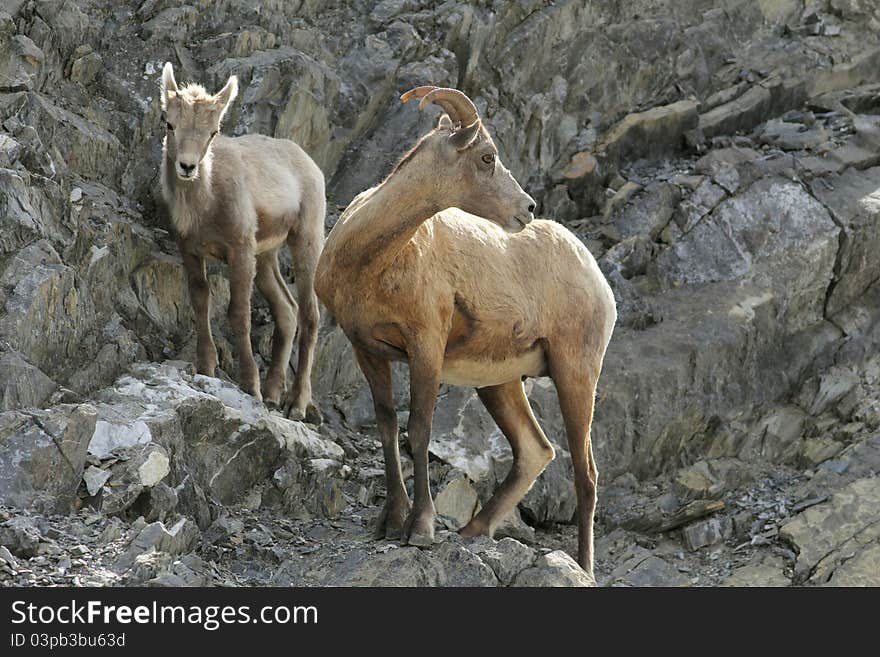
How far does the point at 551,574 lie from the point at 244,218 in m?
5.33

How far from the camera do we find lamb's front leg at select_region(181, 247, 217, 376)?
12609 millimetres

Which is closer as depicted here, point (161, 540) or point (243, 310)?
point (161, 540)

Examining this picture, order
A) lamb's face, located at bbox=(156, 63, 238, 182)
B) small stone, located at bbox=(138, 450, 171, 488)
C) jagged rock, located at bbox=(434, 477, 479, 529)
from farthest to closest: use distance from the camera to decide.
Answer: jagged rock, located at bbox=(434, 477, 479, 529)
lamb's face, located at bbox=(156, 63, 238, 182)
small stone, located at bbox=(138, 450, 171, 488)

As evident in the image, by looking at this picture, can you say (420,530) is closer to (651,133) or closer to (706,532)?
(706,532)

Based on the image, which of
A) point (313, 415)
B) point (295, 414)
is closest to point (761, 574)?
point (313, 415)

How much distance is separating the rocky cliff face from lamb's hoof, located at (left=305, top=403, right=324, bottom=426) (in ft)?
1.22

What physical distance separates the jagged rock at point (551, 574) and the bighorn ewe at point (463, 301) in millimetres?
753

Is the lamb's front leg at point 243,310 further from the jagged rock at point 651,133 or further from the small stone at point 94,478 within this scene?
the jagged rock at point 651,133

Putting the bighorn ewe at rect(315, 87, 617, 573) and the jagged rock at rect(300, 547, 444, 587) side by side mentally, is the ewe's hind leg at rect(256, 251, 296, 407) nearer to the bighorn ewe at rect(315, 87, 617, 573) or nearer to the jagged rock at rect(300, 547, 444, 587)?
the bighorn ewe at rect(315, 87, 617, 573)

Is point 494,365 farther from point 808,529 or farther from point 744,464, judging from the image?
point 744,464

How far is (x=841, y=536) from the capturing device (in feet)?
45.7

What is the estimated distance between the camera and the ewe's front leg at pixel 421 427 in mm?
9258

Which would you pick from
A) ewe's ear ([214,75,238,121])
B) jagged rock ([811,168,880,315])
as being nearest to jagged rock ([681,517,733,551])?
jagged rock ([811,168,880,315])

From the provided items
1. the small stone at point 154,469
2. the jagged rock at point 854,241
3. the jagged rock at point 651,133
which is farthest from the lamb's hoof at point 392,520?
the jagged rock at point 651,133
